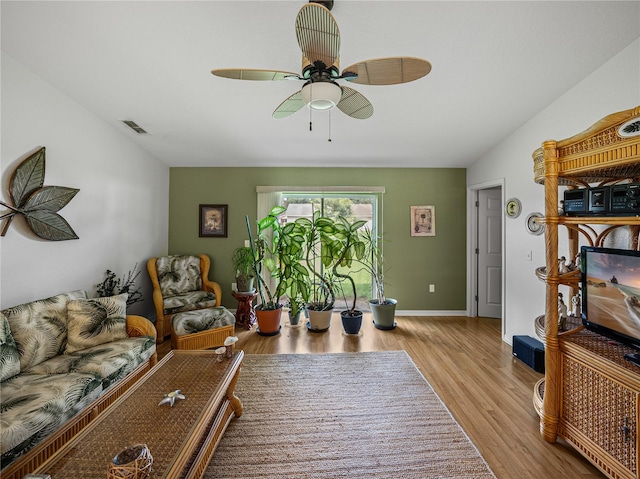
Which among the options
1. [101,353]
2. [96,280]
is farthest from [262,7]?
[96,280]

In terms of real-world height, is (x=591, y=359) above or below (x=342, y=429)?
above

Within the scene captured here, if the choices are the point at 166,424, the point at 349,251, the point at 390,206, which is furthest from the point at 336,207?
the point at 166,424

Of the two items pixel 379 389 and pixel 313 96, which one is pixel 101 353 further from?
pixel 313 96

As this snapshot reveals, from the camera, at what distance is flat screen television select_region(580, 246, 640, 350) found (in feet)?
5.08

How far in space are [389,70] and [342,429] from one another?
2.24m

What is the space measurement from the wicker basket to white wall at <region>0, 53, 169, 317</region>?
2.03 m

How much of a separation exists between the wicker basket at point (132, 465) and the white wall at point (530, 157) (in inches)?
139

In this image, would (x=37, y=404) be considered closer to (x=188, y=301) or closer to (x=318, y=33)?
(x=188, y=301)

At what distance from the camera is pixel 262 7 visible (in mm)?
1814

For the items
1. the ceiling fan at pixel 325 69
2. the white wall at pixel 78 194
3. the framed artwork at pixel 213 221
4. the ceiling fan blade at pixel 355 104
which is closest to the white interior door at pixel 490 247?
the ceiling fan blade at pixel 355 104

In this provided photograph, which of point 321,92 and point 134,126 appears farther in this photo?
point 134,126

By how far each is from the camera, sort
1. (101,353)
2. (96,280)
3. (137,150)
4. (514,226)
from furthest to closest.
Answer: (137,150) < (514,226) < (96,280) < (101,353)

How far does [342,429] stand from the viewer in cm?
197

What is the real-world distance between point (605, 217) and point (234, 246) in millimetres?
4202
